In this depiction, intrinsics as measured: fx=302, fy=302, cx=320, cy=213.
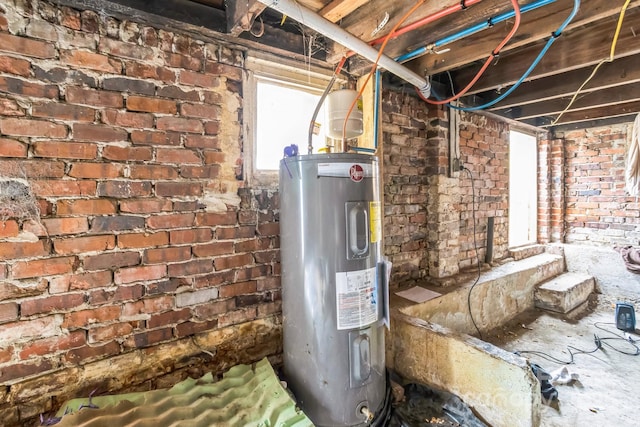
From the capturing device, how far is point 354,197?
1.34m

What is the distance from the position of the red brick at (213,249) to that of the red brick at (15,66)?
0.97 meters

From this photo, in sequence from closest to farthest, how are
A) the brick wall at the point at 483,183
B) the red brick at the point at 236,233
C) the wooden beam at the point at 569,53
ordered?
the red brick at the point at 236,233 < the wooden beam at the point at 569,53 < the brick wall at the point at 483,183

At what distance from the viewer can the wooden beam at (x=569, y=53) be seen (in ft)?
6.12

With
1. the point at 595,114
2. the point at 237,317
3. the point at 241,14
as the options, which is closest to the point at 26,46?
the point at 241,14

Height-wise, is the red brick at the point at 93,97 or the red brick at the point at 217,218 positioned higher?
the red brick at the point at 93,97

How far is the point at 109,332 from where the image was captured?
4.50ft

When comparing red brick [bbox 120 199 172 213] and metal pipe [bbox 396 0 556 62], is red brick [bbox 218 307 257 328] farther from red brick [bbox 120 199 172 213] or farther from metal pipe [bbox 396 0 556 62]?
metal pipe [bbox 396 0 556 62]

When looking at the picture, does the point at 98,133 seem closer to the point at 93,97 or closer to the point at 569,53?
the point at 93,97

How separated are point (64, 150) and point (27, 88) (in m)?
0.26

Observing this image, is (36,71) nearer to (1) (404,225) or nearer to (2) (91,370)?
(2) (91,370)

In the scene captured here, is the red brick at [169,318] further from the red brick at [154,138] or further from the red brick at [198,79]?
the red brick at [198,79]

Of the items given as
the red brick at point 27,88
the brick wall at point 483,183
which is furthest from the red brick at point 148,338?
the brick wall at point 483,183

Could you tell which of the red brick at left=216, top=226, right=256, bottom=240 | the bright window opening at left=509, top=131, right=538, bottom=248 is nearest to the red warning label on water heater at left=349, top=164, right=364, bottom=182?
the red brick at left=216, top=226, right=256, bottom=240

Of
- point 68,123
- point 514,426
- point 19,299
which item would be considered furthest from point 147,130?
point 514,426
